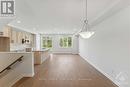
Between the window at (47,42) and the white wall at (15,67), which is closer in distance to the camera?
the white wall at (15,67)

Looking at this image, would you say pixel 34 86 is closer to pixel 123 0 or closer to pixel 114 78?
pixel 114 78

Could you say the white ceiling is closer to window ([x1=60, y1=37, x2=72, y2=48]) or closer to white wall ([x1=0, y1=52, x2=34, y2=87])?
white wall ([x1=0, y1=52, x2=34, y2=87])

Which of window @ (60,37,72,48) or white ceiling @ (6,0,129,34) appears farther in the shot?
window @ (60,37,72,48)

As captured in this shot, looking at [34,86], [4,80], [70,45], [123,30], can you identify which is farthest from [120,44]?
[70,45]

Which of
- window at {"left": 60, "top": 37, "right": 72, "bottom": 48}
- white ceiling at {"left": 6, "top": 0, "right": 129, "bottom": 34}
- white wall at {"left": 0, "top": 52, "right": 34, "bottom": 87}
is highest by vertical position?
white ceiling at {"left": 6, "top": 0, "right": 129, "bottom": 34}

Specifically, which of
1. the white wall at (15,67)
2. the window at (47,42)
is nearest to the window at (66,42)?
the window at (47,42)

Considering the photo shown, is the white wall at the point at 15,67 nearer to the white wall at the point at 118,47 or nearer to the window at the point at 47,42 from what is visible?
the white wall at the point at 118,47

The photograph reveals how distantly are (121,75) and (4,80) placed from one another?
363 centimetres

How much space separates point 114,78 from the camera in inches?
168

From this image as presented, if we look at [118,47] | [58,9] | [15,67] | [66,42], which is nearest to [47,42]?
[66,42]

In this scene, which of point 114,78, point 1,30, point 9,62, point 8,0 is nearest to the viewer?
point 8,0

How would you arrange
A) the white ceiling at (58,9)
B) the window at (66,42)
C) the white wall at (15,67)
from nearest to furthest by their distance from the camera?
the white ceiling at (58,9) → the white wall at (15,67) → the window at (66,42)

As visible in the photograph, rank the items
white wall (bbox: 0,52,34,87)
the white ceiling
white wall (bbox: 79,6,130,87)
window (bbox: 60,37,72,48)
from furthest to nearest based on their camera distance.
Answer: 1. window (bbox: 60,37,72,48)
2. white wall (bbox: 0,52,34,87)
3. the white ceiling
4. white wall (bbox: 79,6,130,87)

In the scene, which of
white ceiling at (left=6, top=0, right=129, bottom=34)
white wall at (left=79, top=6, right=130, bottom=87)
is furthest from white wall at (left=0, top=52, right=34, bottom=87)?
→ white wall at (left=79, top=6, right=130, bottom=87)
